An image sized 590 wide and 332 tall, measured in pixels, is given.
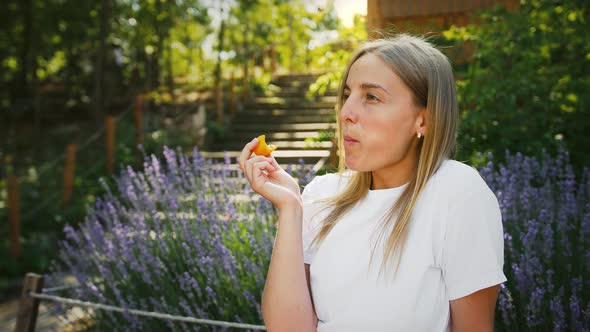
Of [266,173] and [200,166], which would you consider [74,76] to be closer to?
[200,166]

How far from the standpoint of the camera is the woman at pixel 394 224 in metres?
1.69

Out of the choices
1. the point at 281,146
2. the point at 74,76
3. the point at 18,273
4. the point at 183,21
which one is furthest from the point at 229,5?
the point at 18,273

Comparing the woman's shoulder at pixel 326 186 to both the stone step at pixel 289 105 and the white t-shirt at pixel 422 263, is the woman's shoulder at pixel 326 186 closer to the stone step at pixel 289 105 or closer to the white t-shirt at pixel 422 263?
the white t-shirt at pixel 422 263

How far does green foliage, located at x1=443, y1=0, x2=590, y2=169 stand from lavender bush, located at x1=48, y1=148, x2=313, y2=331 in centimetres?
163

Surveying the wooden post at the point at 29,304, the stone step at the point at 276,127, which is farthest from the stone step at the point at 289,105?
the wooden post at the point at 29,304

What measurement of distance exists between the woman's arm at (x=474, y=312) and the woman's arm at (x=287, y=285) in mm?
406

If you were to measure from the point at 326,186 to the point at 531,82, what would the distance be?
3.20m

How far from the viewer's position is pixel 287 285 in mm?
1826

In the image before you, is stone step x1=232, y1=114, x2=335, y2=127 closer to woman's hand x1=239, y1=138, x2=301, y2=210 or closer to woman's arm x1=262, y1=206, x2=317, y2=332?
woman's hand x1=239, y1=138, x2=301, y2=210

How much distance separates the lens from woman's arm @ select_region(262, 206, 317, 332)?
1.82 meters

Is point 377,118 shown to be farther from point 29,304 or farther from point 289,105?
point 289,105

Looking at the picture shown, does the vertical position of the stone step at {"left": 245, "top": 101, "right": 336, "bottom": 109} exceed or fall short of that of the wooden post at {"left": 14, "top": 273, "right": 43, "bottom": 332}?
it exceeds it

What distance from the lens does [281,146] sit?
35.3 feet

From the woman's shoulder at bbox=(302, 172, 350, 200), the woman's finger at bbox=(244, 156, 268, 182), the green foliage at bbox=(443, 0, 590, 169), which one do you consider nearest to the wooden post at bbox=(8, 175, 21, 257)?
the green foliage at bbox=(443, 0, 590, 169)
